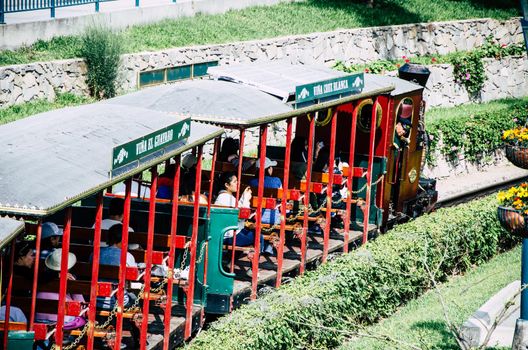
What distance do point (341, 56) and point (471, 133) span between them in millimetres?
4796

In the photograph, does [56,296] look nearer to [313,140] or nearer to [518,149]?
[518,149]

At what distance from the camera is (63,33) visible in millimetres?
22500

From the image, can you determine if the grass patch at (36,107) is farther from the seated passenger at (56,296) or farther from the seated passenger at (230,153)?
the seated passenger at (56,296)

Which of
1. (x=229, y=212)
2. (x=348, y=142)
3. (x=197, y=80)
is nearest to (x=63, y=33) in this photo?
(x=348, y=142)

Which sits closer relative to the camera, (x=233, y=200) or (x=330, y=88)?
(x=233, y=200)

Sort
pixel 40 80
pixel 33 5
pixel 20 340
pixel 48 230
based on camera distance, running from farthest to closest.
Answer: pixel 33 5 < pixel 40 80 < pixel 48 230 < pixel 20 340

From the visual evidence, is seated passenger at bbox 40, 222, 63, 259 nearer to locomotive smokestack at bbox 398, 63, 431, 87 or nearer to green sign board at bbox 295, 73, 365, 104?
green sign board at bbox 295, 73, 365, 104

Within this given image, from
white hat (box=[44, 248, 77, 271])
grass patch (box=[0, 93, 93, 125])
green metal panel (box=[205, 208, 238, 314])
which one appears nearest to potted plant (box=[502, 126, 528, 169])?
green metal panel (box=[205, 208, 238, 314])

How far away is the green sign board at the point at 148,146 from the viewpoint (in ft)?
31.1

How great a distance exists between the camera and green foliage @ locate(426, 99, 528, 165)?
80.8 ft

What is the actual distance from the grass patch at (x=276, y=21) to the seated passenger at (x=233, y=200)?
753 centimetres

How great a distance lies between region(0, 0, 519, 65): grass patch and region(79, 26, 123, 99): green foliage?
460mm

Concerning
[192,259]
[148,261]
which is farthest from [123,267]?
[192,259]

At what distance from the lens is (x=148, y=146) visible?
396 inches
